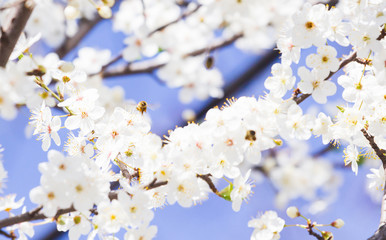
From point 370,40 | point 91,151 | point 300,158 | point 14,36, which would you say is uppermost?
point 300,158

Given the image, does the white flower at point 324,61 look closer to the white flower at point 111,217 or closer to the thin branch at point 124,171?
the thin branch at point 124,171

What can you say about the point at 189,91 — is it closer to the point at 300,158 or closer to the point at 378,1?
the point at 300,158

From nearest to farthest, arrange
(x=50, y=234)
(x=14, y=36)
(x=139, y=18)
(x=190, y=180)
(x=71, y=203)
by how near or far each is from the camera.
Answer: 1. (x=71, y=203)
2. (x=190, y=180)
3. (x=14, y=36)
4. (x=50, y=234)
5. (x=139, y=18)

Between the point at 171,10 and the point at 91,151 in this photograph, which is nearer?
the point at 91,151

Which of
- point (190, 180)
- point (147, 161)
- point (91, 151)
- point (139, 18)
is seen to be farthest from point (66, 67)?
point (139, 18)

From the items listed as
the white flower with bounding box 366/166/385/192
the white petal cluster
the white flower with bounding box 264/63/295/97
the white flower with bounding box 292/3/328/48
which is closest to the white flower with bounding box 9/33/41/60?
the white petal cluster

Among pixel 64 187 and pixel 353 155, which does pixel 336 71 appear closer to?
pixel 353 155

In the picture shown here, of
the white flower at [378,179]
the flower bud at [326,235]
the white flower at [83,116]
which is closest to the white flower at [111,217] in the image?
the white flower at [83,116]
